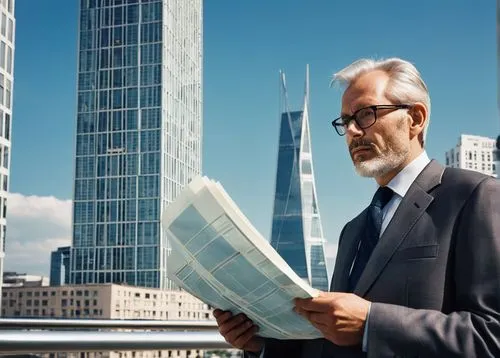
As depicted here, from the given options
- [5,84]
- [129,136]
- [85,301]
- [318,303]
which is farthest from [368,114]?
[129,136]

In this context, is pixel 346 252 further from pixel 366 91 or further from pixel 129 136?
pixel 129 136

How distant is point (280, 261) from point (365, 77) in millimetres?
397

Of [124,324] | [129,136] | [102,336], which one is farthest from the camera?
[129,136]

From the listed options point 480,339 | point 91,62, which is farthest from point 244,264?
point 91,62

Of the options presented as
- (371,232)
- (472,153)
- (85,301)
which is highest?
(472,153)

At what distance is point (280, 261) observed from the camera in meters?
0.87

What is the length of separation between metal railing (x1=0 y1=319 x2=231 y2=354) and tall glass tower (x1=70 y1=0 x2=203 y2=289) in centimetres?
6501

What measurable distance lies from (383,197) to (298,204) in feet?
232

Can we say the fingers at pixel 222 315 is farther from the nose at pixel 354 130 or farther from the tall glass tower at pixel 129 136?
the tall glass tower at pixel 129 136

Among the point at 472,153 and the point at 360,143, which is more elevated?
the point at 472,153

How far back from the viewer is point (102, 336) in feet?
5.47

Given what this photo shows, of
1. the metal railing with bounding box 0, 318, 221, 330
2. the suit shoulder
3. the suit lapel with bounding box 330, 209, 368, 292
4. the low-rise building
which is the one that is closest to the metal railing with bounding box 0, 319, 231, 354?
the metal railing with bounding box 0, 318, 221, 330

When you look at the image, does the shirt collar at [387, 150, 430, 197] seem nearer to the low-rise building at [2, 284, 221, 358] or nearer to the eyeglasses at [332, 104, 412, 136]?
the eyeglasses at [332, 104, 412, 136]

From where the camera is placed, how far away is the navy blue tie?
3.51 feet
